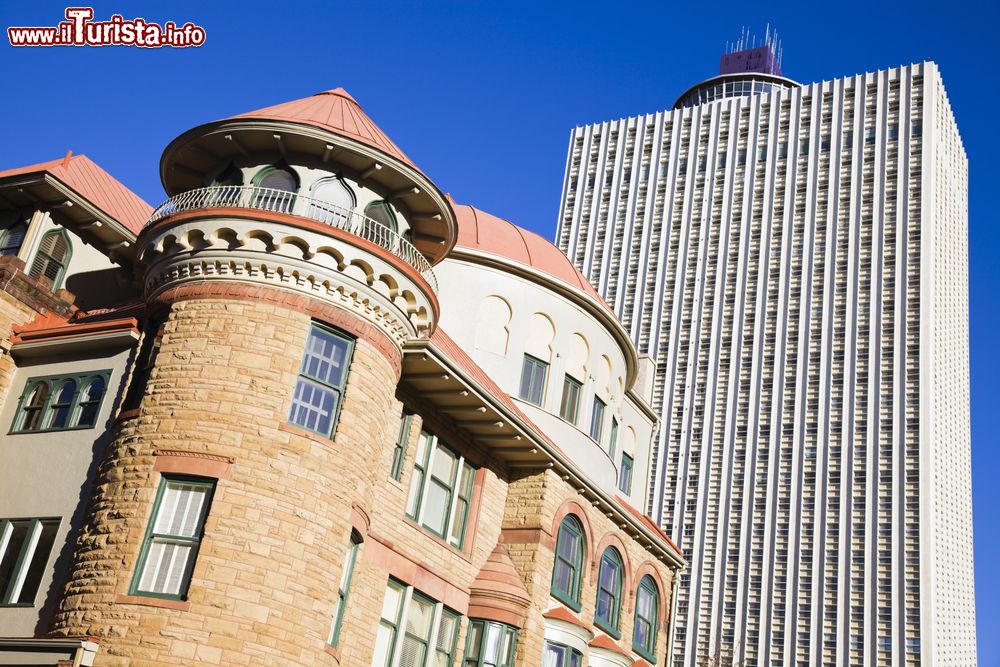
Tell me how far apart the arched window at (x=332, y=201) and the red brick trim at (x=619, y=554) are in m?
12.0

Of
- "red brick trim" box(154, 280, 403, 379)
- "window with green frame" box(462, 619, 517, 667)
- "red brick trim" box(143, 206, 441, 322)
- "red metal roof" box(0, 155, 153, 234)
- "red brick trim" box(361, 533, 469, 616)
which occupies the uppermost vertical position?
"red metal roof" box(0, 155, 153, 234)

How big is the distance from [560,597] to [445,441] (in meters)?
5.03

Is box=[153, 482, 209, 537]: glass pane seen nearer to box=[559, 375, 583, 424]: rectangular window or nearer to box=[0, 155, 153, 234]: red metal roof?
box=[0, 155, 153, 234]: red metal roof

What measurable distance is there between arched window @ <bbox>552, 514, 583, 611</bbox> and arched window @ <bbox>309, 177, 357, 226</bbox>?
33.2 ft

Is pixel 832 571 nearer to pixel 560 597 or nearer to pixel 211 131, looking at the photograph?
pixel 560 597

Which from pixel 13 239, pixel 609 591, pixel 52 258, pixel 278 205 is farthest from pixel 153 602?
pixel 609 591

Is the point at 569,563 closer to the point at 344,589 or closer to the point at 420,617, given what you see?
the point at 420,617

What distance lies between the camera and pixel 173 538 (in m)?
18.9

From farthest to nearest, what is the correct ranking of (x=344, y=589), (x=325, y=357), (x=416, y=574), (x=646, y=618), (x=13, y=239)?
(x=646, y=618) → (x=13, y=239) → (x=416, y=574) → (x=344, y=589) → (x=325, y=357)

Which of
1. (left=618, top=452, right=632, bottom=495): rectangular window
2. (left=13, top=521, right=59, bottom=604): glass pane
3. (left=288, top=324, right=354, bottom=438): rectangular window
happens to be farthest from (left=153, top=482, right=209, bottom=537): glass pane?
(left=618, top=452, right=632, bottom=495): rectangular window

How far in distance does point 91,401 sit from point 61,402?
969 mm

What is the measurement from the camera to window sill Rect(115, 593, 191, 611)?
59.2 ft

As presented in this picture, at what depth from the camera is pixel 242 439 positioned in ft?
64.2

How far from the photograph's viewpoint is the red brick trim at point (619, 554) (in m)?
29.5
